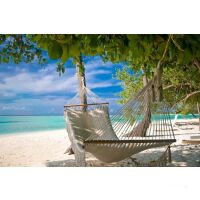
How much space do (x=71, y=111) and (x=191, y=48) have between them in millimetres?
2412

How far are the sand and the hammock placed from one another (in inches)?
13.7

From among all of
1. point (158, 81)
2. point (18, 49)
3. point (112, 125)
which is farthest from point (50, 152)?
point (158, 81)

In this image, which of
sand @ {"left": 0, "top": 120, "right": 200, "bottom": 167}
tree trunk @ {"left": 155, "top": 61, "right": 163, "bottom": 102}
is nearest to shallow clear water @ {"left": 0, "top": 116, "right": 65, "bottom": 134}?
sand @ {"left": 0, "top": 120, "right": 200, "bottom": 167}

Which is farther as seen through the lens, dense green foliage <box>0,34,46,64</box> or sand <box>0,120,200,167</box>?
sand <box>0,120,200,167</box>

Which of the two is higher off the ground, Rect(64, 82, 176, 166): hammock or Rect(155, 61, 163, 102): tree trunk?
Rect(155, 61, 163, 102): tree trunk

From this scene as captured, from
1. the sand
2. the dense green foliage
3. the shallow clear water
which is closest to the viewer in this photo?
the dense green foliage

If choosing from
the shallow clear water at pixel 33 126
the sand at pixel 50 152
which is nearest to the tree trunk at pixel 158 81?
the sand at pixel 50 152

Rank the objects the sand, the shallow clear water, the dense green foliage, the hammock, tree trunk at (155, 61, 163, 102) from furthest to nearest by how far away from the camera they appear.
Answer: the shallow clear water → the sand → the dense green foliage → the hammock → tree trunk at (155, 61, 163, 102)

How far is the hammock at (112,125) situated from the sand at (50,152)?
1.14ft

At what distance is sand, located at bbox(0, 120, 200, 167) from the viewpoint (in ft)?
13.2

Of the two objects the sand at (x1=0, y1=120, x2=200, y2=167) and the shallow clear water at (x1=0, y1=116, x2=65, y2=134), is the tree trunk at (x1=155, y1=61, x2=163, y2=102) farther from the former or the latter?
the shallow clear water at (x1=0, y1=116, x2=65, y2=134)

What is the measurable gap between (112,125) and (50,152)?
7.81 ft
